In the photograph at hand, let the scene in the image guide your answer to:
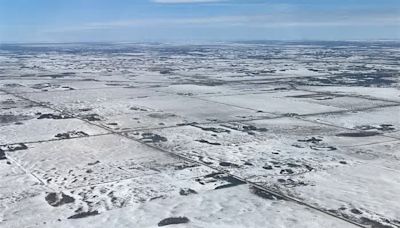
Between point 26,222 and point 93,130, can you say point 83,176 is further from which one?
point 93,130

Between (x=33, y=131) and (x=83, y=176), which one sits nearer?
(x=83, y=176)

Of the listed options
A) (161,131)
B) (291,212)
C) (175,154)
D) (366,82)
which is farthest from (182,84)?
(291,212)

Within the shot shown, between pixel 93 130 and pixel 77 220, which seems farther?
pixel 93 130

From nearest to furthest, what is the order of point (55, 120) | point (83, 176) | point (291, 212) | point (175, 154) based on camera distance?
point (291, 212), point (83, 176), point (175, 154), point (55, 120)

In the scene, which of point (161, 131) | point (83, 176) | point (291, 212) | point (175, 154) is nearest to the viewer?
point (291, 212)

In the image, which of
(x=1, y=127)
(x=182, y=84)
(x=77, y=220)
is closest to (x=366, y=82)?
(x=182, y=84)

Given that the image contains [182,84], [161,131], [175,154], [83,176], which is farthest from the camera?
[182,84]

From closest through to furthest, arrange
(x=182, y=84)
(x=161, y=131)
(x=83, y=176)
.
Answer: (x=83, y=176)
(x=161, y=131)
(x=182, y=84)

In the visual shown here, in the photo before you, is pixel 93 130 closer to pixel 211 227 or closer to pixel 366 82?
pixel 211 227
